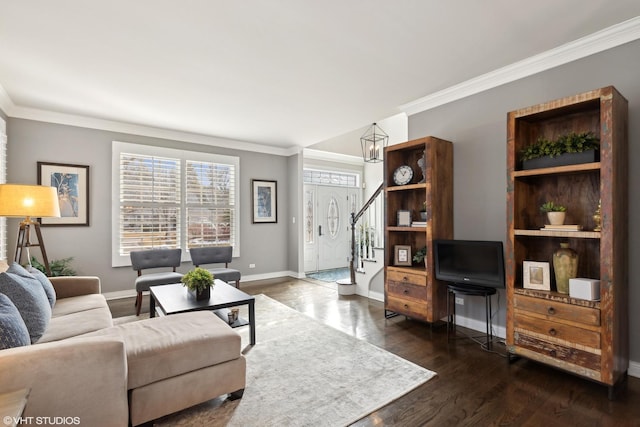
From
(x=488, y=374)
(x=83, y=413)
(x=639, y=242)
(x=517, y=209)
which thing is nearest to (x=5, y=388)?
(x=83, y=413)

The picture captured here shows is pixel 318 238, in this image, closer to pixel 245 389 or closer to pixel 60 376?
pixel 245 389

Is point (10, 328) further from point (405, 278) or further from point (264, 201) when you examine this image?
point (264, 201)

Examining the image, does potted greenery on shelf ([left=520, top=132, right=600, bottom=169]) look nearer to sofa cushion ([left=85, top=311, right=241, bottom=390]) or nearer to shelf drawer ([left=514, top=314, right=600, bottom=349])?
shelf drawer ([left=514, top=314, right=600, bottom=349])

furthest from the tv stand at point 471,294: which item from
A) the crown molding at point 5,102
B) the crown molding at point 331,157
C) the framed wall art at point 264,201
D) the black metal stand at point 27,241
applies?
the crown molding at point 5,102

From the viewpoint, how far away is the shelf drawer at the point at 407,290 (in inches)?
135

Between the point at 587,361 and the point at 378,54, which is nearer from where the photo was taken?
the point at 587,361

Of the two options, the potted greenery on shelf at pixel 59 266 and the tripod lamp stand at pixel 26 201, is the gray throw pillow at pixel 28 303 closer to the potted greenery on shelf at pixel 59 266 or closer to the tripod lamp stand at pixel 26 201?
the tripod lamp stand at pixel 26 201

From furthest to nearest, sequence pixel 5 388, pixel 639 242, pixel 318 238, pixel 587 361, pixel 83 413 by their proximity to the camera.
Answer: pixel 318 238
pixel 639 242
pixel 587 361
pixel 83 413
pixel 5 388

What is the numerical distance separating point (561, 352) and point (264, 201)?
5.09m

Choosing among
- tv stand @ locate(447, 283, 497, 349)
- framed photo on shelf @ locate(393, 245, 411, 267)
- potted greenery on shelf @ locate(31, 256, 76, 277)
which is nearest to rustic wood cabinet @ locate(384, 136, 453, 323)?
framed photo on shelf @ locate(393, 245, 411, 267)

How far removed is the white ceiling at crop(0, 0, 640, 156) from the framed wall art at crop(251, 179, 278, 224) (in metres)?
2.13

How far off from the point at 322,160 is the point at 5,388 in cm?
648

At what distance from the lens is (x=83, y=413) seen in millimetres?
1530

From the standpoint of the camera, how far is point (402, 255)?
12.5 ft
